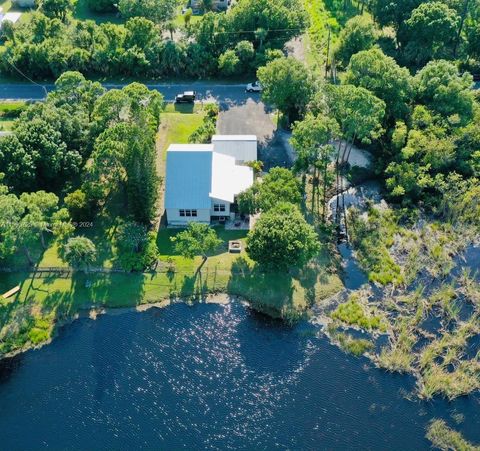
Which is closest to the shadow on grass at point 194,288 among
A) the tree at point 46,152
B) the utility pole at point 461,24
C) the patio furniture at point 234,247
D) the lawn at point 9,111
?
the patio furniture at point 234,247

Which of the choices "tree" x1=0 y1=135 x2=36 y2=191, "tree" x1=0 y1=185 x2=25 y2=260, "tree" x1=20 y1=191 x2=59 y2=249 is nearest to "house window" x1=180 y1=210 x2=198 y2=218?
"tree" x1=20 y1=191 x2=59 y2=249

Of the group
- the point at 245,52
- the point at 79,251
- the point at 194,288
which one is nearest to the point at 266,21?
the point at 245,52

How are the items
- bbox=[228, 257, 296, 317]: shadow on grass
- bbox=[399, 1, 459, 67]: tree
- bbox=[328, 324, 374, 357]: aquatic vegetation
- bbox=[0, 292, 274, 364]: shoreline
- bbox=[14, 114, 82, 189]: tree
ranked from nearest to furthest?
1. bbox=[328, 324, 374, 357]: aquatic vegetation
2. bbox=[0, 292, 274, 364]: shoreline
3. bbox=[228, 257, 296, 317]: shadow on grass
4. bbox=[14, 114, 82, 189]: tree
5. bbox=[399, 1, 459, 67]: tree

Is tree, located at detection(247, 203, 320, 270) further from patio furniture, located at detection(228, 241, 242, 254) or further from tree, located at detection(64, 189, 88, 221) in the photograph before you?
tree, located at detection(64, 189, 88, 221)

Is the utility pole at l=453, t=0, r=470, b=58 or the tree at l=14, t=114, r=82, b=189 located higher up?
the utility pole at l=453, t=0, r=470, b=58

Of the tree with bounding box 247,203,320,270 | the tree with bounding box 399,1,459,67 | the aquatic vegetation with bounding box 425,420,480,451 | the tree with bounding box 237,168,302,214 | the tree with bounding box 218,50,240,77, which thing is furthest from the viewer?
the tree with bounding box 218,50,240,77

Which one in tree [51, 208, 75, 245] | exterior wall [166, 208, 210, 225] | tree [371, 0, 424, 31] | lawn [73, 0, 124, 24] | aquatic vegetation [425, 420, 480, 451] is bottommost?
aquatic vegetation [425, 420, 480, 451]

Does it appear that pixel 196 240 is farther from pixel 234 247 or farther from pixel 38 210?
pixel 38 210
